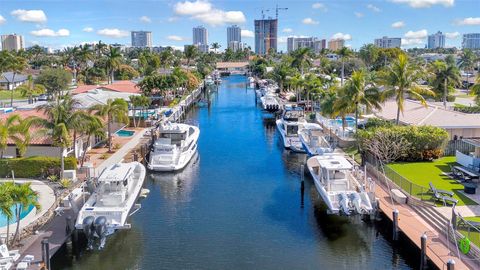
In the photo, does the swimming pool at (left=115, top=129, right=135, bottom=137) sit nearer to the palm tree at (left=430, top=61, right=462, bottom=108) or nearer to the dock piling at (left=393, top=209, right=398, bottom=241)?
the dock piling at (left=393, top=209, right=398, bottom=241)

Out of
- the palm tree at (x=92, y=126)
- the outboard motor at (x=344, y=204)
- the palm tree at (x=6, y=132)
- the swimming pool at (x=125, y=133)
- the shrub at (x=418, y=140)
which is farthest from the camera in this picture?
the swimming pool at (x=125, y=133)

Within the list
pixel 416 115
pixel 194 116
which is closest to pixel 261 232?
pixel 416 115

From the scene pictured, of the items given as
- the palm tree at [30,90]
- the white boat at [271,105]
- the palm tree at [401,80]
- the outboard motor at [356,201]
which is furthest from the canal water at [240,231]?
the palm tree at [30,90]

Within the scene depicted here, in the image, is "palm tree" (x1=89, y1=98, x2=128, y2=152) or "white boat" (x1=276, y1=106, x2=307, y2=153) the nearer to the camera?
"palm tree" (x1=89, y1=98, x2=128, y2=152)

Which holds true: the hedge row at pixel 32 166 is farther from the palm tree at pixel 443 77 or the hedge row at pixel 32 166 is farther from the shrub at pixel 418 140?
the palm tree at pixel 443 77

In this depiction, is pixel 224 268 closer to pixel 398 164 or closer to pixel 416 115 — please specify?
pixel 398 164

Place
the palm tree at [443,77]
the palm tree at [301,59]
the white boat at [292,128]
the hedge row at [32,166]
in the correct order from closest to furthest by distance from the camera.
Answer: the hedge row at [32,166], the white boat at [292,128], the palm tree at [443,77], the palm tree at [301,59]

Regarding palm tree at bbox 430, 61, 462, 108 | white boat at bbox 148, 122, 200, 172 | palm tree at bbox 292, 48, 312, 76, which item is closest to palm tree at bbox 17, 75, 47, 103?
white boat at bbox 148, 122, 200, 172
